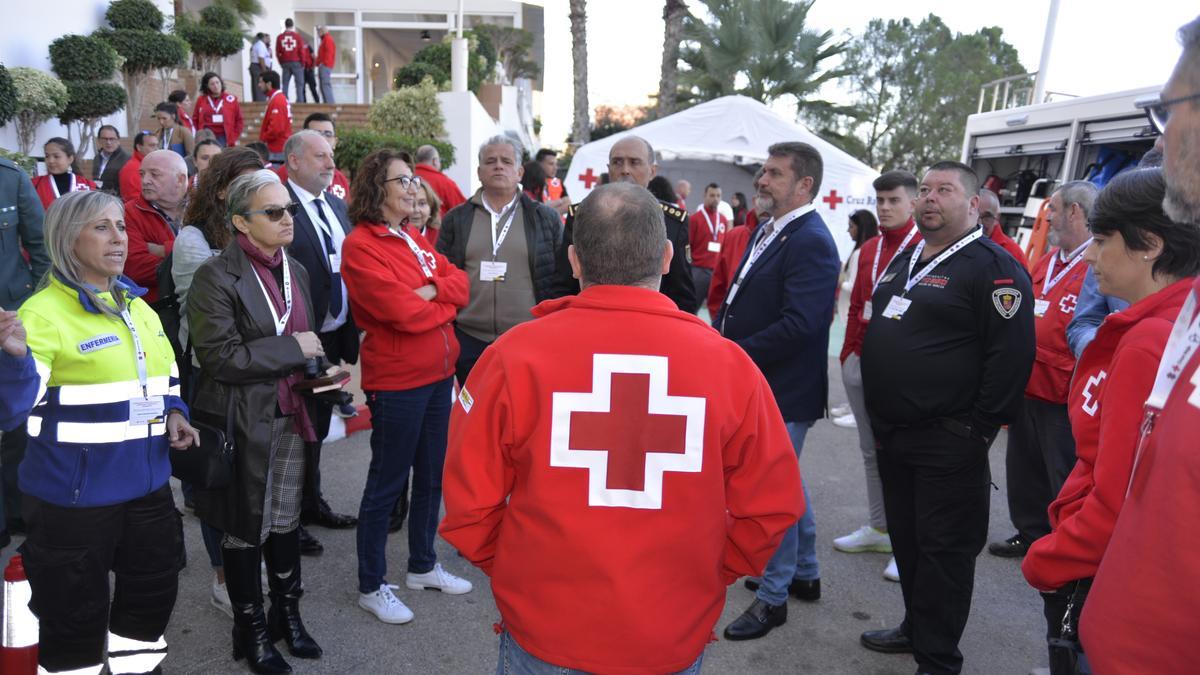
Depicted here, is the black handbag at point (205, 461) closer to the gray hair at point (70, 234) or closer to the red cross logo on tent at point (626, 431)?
the gray hair at point (70, 234)

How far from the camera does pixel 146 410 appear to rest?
8.38 ft

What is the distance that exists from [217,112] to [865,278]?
1053 cm

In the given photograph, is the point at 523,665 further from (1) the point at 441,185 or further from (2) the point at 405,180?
(1) the point at 441,185

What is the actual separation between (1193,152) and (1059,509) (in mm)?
1143

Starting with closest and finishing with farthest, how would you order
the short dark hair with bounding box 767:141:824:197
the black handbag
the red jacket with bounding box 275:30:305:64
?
the black handbag → the short dark hair with bounding box 767:141:824:197 → the red jacket with bounding box 275:30:305:64

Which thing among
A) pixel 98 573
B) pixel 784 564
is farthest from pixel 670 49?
pixel 98 573

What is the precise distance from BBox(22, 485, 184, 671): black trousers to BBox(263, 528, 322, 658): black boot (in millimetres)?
440

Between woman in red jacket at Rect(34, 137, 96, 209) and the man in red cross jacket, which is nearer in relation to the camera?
the man in red cross jacket

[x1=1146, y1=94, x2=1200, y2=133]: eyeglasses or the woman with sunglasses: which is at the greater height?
[x1=1146, y1=94, x2=1200, y2=133]: eyeglasses

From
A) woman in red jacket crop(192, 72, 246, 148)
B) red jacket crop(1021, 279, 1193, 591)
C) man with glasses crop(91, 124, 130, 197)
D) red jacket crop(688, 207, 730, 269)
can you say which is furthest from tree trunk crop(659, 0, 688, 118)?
red jacket crop(1021, 279, 1193, 591)

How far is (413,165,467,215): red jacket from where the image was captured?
24.7 feet

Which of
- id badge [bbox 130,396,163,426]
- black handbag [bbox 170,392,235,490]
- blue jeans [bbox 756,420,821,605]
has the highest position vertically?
id badge [bbox 130,396,163,426]

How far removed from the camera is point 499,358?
1728mm

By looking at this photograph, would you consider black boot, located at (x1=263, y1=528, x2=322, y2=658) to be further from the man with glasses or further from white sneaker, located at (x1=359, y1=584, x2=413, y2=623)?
the man with glasses
